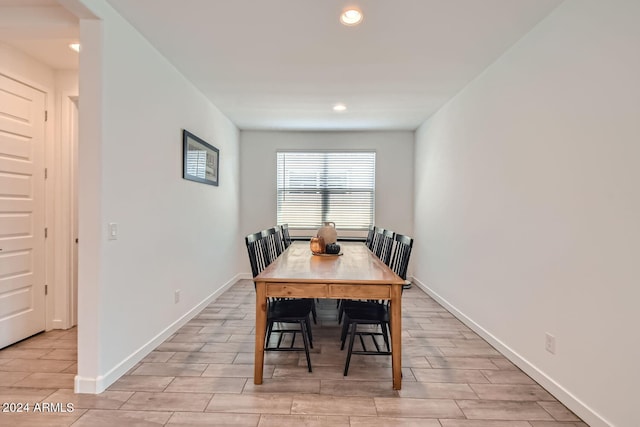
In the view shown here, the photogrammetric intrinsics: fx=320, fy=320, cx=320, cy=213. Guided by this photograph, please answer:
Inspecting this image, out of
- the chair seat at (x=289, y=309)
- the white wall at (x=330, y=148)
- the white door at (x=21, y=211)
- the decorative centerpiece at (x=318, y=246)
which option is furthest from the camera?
the white wall at (x=330, y=148)

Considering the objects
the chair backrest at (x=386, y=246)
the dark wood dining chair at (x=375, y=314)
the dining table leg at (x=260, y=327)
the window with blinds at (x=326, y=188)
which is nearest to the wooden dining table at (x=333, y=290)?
the dining table leg at (x=260, y=327)

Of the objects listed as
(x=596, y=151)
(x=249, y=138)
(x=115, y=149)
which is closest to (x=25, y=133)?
(x=115, y=149)

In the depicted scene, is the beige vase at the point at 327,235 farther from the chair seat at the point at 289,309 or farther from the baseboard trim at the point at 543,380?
the baseboard trim at the point at 543,380

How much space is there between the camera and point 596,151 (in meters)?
1.78

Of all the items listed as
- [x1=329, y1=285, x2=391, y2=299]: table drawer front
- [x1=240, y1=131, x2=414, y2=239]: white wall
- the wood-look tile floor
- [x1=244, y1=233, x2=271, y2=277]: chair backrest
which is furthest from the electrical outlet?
[x1=240, y1=131, x2=414, y2=239]: white wall

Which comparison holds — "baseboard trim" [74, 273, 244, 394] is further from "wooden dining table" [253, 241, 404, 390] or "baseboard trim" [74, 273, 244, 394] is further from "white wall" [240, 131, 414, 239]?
"white wall" [240, 131, 414, 239]

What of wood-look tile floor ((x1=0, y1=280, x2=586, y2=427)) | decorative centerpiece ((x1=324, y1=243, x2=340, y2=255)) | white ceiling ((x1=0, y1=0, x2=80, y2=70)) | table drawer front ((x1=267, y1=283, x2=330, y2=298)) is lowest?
wood-look tile floor ((x1=0, y1=280, x2=586, y2=427))

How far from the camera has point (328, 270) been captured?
233 centimetres

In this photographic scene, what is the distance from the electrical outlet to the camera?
6.77 ft

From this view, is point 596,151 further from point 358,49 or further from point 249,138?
point 249,138

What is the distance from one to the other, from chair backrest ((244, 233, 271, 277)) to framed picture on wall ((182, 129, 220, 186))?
1.16 m

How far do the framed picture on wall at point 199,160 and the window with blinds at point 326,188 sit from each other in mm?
1484

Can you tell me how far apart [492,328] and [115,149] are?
330 centimetres

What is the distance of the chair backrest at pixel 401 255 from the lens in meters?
2.40
